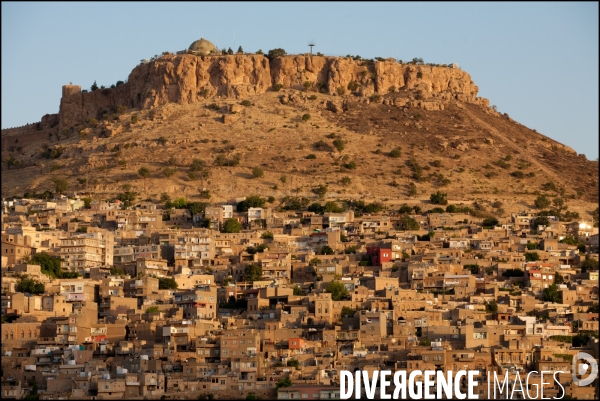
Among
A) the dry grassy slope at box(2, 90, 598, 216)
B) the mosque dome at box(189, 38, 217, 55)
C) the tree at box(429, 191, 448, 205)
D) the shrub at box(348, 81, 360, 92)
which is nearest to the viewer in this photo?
the tree at box(429, 191, 448, 205)

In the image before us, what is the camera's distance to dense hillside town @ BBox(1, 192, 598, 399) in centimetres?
6819

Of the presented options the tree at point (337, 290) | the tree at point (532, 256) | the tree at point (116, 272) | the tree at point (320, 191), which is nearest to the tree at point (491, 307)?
the tree at point (337, 290)

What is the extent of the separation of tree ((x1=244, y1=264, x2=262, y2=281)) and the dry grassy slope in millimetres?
17035

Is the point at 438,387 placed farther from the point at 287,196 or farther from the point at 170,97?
the point at 170,97

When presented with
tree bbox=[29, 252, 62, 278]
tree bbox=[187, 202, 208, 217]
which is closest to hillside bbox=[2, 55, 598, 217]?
→ tree bbox=[187, 202, 208, 217]

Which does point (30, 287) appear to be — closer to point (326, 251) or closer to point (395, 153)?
point (326, 251)

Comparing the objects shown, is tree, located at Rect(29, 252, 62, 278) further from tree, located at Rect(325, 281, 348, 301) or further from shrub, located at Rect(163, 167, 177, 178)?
shrub, located at Rect(163, 167, 177, 178)

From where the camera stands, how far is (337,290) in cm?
7762

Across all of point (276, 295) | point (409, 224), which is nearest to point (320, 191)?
point (409, 224)

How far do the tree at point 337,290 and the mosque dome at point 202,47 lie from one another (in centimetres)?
3952

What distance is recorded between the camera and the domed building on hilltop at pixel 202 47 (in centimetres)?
11569

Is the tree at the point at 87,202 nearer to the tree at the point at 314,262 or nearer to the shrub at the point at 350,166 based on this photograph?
the shrub at the point at 350,166

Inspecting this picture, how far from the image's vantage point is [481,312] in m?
75.6

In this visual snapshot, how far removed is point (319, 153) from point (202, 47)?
1444 centimetres
